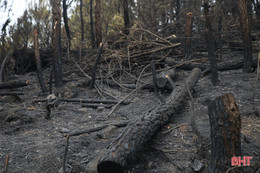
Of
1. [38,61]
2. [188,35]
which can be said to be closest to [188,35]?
[188,35]

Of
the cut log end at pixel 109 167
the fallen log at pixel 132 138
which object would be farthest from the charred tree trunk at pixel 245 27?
the cut log end at pixel 109 167

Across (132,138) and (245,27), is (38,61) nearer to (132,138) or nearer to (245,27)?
(132,138)

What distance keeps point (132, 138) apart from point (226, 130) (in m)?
1.16

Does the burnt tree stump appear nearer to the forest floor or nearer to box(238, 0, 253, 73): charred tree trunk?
the forest floor

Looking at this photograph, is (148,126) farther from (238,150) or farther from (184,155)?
(238,150)

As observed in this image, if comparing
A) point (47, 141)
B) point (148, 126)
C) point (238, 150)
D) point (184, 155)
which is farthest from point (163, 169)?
point (47, 141)

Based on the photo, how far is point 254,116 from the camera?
12.2 ft

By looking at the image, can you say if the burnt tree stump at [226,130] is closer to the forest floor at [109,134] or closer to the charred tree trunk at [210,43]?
the forest floor at [109,134]

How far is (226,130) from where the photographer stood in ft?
6.66

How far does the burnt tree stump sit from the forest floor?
25cm

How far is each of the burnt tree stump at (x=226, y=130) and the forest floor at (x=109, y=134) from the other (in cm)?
25

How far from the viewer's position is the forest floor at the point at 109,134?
2.77 metres

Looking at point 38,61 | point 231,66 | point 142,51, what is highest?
point 142,51

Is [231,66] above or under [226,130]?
above
